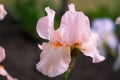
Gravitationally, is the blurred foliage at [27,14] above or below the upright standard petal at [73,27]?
below

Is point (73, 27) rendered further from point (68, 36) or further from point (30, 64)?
point (30, 64)

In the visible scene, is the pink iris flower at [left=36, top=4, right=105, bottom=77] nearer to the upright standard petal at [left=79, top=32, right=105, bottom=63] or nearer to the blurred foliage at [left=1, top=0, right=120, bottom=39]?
the upright standard petal at [left=79, top=32, right=105, bottom=63]

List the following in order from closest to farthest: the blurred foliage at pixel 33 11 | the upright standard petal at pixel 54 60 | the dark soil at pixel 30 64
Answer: the upright standard petal at pixel 54 60 → the dark soil at pixel 30 64 → the blurred foliage at pixel 33 11

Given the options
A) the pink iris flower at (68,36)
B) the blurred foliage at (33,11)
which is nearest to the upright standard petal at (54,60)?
the pink iris flower at (68,36)

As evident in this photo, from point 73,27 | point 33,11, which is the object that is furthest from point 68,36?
point 33,11

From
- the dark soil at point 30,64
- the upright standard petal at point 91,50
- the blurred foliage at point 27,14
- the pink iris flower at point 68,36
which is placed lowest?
the dark soil at point 30,64

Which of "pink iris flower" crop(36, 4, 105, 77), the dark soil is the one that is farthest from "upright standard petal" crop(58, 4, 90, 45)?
the dark soil

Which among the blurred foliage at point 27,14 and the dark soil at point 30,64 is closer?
the dark soil at point 30,64

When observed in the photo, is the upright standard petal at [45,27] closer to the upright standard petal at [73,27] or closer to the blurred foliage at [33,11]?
the upright standard petal at [73,27]
